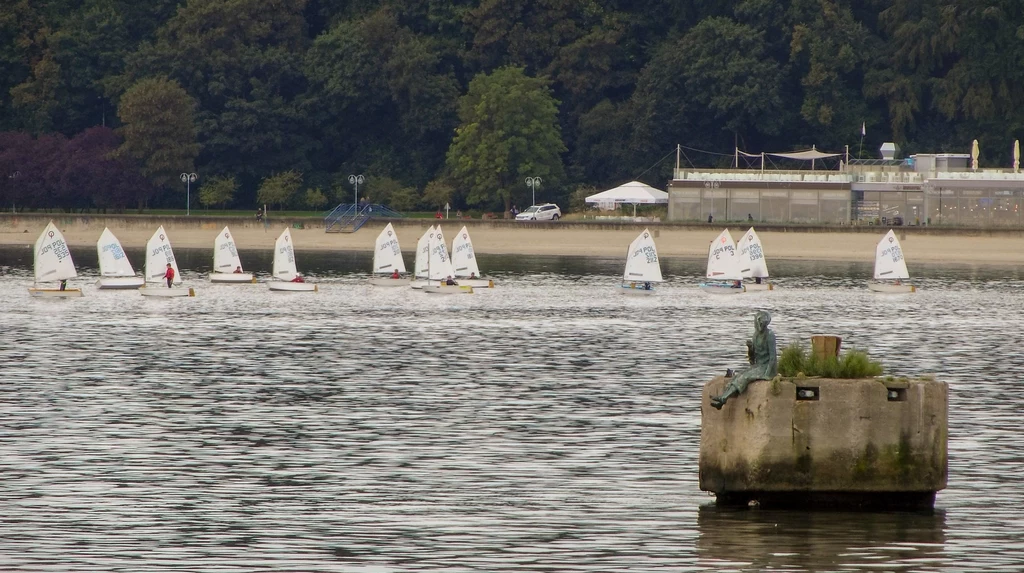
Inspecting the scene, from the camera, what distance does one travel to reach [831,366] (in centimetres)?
2312

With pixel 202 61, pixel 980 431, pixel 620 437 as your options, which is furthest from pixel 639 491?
pixel 202 61

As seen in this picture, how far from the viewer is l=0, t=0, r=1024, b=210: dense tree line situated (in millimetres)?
133625

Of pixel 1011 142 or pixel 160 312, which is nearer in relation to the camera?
pixel 160 312

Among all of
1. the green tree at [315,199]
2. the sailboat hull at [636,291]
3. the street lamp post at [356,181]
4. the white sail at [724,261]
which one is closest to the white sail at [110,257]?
the sailboat hull at [636,291]

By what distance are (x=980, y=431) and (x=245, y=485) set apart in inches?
569

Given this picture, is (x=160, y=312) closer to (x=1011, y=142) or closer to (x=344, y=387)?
(x=344, y=387)

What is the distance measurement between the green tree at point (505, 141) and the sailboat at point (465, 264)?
4489 centimetres

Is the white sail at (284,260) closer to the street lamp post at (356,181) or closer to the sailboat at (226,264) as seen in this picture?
the sailboat at (226,264)

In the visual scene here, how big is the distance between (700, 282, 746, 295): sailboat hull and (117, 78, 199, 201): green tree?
65087 mm

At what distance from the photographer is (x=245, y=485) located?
27.3m

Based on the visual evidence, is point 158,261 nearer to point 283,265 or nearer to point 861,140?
point 283,265

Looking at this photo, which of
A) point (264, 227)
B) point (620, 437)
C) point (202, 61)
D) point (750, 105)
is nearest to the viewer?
point (620, 437)

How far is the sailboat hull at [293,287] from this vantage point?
7938cm

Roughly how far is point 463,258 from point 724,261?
12.6m
